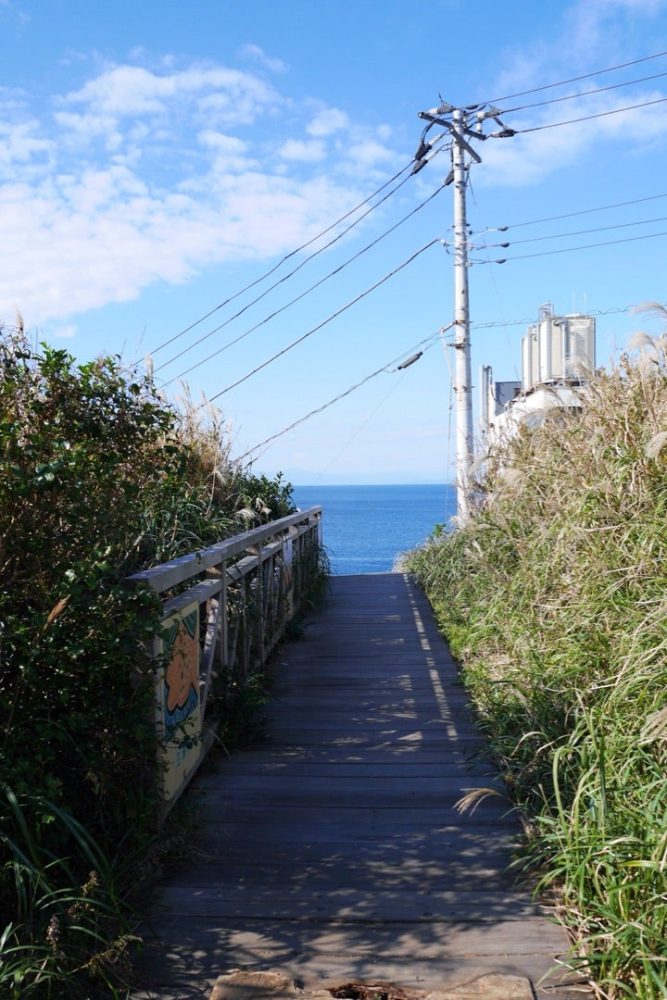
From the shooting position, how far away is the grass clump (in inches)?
95.3

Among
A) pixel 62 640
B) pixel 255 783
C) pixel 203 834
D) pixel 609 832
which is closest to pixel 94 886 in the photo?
pixel 62 640

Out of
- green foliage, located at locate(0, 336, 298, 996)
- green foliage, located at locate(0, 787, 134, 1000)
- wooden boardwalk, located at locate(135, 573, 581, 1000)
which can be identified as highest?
green foliage, located at locate(0, 336, 298, 996)

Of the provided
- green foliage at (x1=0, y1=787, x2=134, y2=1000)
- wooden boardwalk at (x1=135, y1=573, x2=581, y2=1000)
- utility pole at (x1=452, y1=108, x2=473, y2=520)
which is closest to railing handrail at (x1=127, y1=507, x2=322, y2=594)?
green foliage at (x1=0, y1=787, x2=134, y2=1000)

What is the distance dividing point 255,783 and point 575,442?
2618 millimetres

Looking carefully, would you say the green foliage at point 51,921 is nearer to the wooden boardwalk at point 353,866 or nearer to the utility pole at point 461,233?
the wooden boardwalk at point 353,866

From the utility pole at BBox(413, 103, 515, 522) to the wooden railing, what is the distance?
6772 mm

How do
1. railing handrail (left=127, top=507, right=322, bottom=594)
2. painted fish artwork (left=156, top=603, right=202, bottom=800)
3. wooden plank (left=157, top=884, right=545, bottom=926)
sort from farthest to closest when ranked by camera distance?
painted fish artwork (left=156, top=603, right=202, bottom=800) → railing handrail (left=127, top=507, right=322, bottom=594) → wooden plank (left=157, top=884, right=545, bottom=926)

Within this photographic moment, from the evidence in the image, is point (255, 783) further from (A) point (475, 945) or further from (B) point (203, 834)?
(A) point (475, 945)

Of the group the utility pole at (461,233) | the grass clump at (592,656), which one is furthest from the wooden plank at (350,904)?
the utility pole at (461,233)

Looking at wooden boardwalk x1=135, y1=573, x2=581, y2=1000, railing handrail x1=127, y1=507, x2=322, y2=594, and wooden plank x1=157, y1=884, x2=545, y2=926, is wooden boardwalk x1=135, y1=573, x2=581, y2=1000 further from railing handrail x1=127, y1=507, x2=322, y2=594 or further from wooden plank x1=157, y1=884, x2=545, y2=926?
railing handrail x1=127, y1=507, x2=322, y2=594

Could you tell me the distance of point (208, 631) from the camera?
449cm

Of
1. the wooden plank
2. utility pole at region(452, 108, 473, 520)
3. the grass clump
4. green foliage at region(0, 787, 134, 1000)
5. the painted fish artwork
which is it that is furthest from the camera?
utility pole at region(452, 108, 473, 520)

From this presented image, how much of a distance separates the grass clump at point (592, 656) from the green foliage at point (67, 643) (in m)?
1.38

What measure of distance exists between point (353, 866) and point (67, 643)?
133 centimetres
